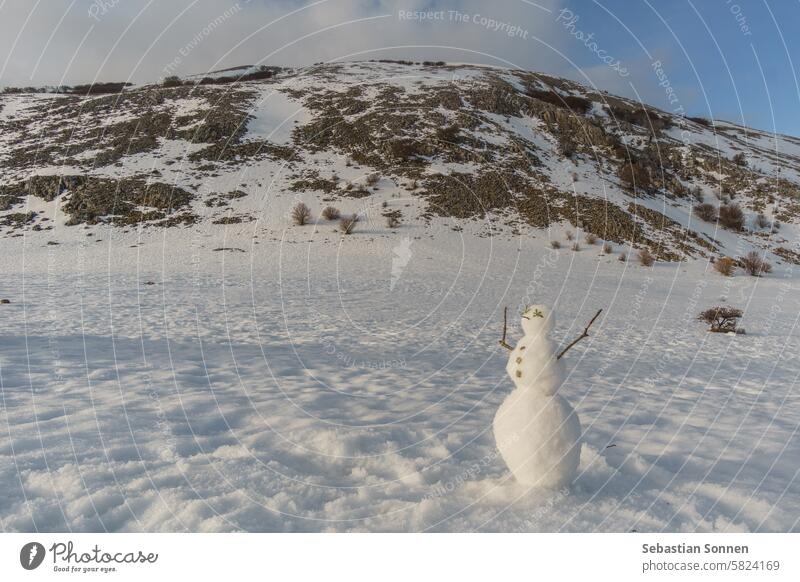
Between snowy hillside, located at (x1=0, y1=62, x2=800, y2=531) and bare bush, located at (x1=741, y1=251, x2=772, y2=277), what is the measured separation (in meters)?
0.67

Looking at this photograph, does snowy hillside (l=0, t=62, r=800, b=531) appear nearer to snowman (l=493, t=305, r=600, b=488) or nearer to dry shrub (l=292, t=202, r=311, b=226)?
snowman (l=493, t=305, r=600, b=488)

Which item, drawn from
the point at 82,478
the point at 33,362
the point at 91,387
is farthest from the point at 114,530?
the point at 33,362

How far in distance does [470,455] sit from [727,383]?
20.8 ft

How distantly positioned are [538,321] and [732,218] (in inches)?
1425

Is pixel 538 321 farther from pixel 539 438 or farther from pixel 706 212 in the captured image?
pixel 706 212

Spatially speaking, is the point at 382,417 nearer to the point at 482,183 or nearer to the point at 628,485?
the point at 628,485

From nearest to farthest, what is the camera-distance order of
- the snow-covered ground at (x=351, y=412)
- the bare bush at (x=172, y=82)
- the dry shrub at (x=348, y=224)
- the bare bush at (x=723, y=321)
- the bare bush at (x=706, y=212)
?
the snow-covered ground at (x=351, y=412), the bare bush at (x=723, y=321), the dry shrub at (x=348, y=224), the bare bush at (x=706, y=212), the bare bush at (x=172, y=82)

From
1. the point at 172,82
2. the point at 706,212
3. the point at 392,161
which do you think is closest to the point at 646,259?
the point at 706,212

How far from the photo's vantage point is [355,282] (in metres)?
15.5

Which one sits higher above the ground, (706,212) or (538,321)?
(706,212)

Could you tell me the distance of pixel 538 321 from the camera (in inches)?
119

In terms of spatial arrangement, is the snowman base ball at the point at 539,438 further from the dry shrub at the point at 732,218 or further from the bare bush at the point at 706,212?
the dry shrub at the point at 732,218

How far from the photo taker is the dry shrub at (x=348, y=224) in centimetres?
2241

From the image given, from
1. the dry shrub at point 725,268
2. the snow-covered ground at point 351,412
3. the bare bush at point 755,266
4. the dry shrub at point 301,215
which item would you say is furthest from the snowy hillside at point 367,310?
the dry shrub at point 725,268
